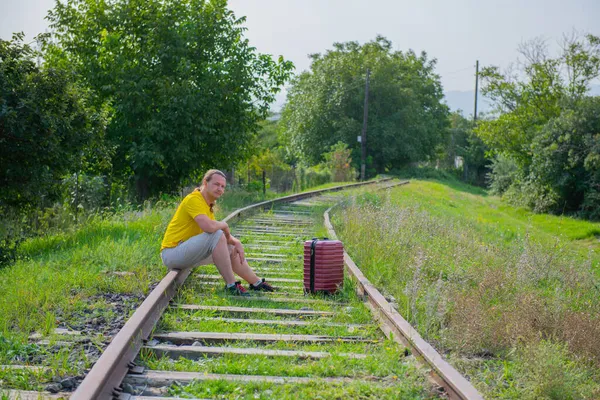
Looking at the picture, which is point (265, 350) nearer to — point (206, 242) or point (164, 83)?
point (206, 242)

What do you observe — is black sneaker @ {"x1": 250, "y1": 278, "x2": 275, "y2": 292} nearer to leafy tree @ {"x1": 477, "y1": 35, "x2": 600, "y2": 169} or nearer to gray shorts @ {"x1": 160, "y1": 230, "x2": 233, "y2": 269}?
gray shorts @ {"x1": 160, "y1": 230, "x2": 233, "y2": 269}

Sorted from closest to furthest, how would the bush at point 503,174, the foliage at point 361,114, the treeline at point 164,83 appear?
the treeline at point 164,83 < the bush at point 503,174 < the foliage at point 361,114

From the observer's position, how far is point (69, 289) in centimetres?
607

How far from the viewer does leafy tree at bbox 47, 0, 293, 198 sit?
1836cm

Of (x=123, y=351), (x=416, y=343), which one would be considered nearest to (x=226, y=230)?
(x=123, y=351)

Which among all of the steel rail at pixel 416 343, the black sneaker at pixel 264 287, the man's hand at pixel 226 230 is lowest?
the black sneaker at pixel 264 287

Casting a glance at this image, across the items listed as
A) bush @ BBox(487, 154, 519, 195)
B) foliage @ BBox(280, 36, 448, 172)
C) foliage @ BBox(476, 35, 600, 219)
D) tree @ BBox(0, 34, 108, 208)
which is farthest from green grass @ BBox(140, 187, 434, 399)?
foliage @ BBox(280, 36, 448, 172)

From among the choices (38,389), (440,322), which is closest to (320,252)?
(440,322)

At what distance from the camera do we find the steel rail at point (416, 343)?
3.73 m

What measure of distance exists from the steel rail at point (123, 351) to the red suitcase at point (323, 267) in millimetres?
1494

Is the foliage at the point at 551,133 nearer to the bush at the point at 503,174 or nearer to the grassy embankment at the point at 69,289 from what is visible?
the bush at the point at 503,174

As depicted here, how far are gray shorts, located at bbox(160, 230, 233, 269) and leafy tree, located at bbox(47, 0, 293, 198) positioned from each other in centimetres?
1170

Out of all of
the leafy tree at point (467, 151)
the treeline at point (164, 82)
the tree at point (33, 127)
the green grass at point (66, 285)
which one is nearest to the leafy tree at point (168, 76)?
the treeline at point (164, 82)

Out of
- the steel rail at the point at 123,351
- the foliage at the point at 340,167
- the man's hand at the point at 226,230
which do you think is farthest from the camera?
the foliage at the point at 340,167
